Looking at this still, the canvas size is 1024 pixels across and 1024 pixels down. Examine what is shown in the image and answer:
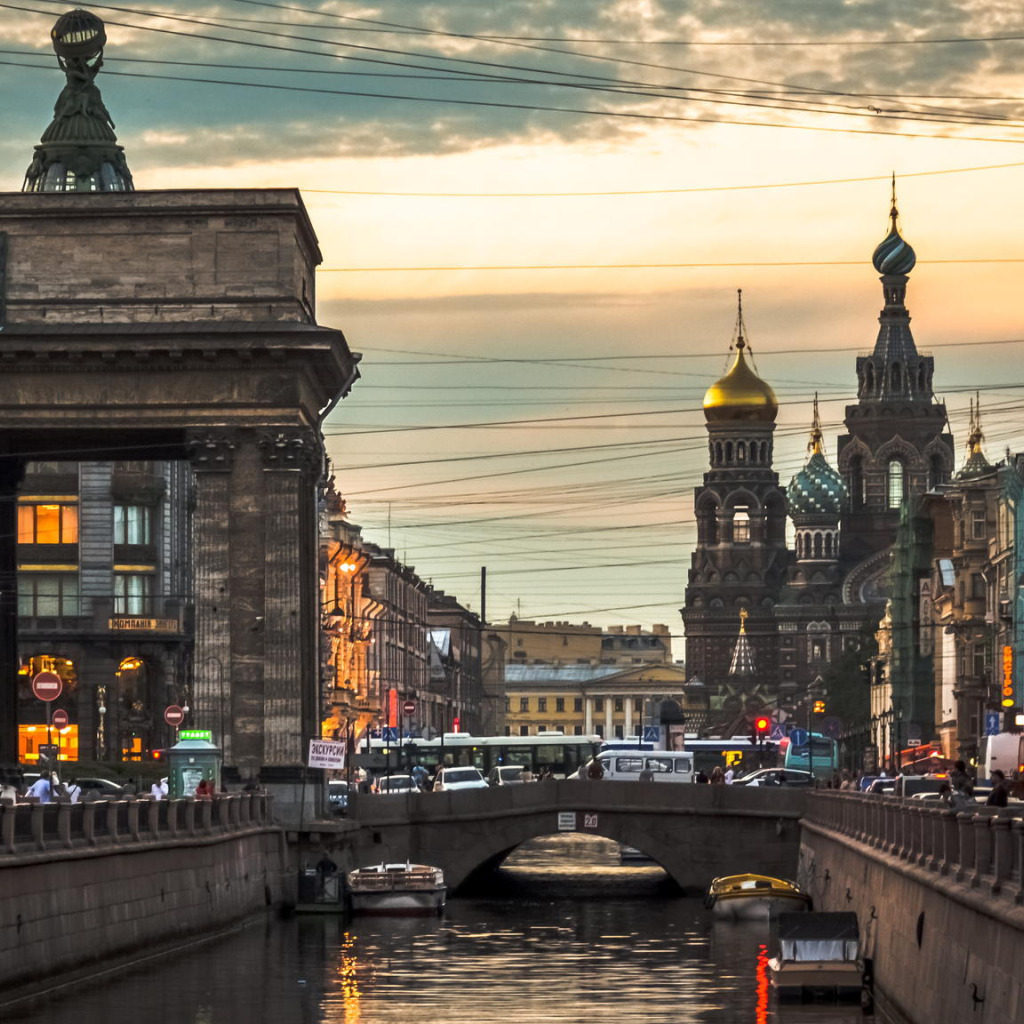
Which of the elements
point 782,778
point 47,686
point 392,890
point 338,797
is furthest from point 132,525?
point 47,686

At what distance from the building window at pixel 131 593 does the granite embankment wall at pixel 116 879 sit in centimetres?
5476

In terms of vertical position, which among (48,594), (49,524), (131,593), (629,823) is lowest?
(629,823)

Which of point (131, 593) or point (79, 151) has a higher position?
point (79, 151)

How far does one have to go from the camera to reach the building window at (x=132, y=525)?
118000 millimetres

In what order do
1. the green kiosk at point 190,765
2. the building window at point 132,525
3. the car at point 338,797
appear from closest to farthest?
the green kiosk at point 190,765, the car at point 338,797, the building window at point 132,525

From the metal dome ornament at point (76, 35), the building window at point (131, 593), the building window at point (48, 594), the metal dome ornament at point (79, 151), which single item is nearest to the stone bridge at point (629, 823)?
the metal dome ornament at point (76, 35)

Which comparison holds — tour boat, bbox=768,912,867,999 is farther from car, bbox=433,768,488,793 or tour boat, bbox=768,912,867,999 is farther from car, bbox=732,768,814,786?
car, bbox=732,768,814,786

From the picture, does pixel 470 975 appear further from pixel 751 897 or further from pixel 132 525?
pixel 132 525

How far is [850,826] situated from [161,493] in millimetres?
66195

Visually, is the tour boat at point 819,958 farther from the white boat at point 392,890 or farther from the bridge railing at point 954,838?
the white boat at point 392,890

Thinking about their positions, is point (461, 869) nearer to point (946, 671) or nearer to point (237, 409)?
point (237, 409)

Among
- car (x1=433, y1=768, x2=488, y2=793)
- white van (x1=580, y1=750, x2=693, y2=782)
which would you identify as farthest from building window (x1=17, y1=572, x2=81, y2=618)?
white van (x1=580, y1=750, x2=693, y2=782)

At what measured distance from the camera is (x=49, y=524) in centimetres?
11731

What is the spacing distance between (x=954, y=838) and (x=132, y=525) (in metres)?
87.8
